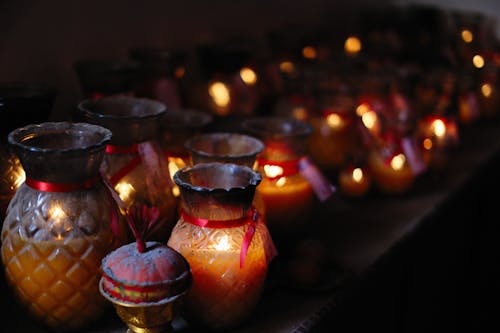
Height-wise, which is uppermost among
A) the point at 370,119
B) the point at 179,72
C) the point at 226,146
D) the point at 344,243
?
the point at 179,72

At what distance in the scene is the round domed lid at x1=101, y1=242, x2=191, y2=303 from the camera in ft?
3.13

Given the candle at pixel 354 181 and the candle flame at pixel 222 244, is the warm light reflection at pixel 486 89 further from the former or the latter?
the candle flame at pixel 222 244

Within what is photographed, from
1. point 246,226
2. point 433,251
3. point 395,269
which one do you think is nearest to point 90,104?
point 246,226

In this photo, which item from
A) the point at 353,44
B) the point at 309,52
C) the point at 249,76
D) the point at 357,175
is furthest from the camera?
the point at 353,44

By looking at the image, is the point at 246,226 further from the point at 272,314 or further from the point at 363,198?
the point at 363,198

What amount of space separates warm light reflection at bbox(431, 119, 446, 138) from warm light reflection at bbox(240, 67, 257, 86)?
756mm

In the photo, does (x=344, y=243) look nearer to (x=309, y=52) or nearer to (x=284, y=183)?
(x=284, y=183)

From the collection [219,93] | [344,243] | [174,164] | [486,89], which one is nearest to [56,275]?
[174,164]

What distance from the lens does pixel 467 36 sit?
11.5 feet

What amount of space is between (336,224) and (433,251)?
0.46 m

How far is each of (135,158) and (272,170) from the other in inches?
15.3

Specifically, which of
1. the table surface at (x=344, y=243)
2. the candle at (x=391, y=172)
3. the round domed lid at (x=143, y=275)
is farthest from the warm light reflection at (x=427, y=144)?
the round domed lid at (x=143, y=275)

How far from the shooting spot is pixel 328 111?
2.01 metres

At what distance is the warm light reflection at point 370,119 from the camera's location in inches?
83.0
